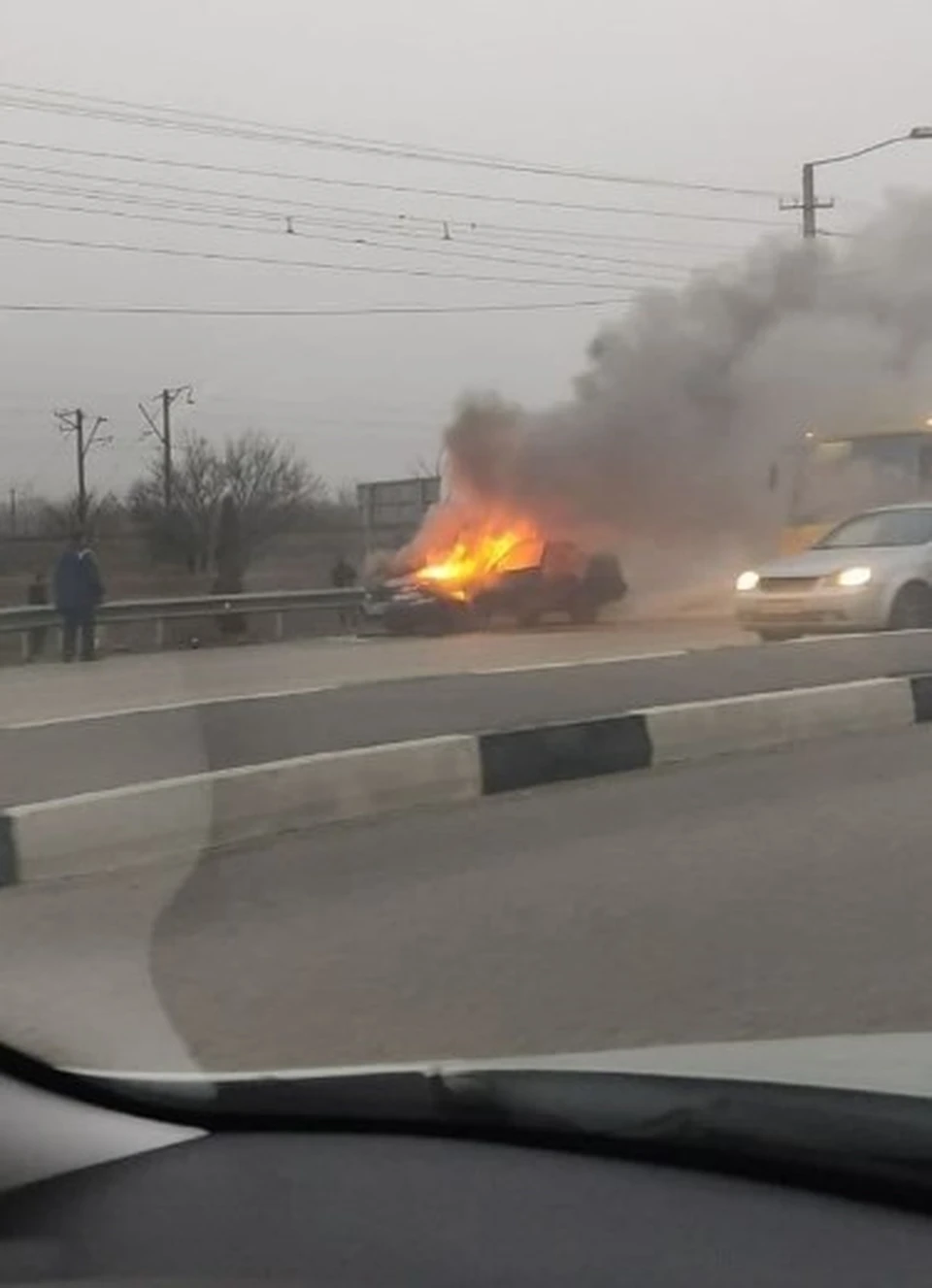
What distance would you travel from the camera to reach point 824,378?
1137 inches

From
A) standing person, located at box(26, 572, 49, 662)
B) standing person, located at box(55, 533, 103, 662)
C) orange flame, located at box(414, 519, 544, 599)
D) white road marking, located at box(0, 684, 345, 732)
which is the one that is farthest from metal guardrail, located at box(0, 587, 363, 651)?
white road marking, located at box(0, 684, 345, 732)

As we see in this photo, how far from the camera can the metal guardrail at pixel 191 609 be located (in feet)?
82.2

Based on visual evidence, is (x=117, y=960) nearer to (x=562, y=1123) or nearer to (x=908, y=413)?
(x=562, y=1123)

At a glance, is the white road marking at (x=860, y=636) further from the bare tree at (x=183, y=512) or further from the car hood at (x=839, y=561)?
the bare tree at (x=183, y=512)

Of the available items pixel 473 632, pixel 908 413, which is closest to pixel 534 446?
pixel 473 632

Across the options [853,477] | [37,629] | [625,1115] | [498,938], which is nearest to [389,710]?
[498,938]

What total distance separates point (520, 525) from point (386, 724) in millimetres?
18905

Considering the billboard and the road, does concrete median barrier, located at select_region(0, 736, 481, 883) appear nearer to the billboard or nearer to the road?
the road

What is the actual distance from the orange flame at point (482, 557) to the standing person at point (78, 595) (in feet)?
19.4

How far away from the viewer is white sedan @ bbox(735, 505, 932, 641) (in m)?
20.4

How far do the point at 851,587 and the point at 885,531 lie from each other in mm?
1470

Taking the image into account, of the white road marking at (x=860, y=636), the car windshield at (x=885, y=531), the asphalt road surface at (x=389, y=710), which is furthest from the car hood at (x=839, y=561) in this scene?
the asphalt road surface at (x=389, y=710)

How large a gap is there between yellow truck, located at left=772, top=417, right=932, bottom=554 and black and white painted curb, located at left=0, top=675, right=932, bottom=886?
12.9m

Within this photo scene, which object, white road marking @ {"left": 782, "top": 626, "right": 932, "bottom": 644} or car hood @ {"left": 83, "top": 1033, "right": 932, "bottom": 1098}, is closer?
car hood @ {"left": 83, "top": 1033, "right": 932, "bottom": 1098}
